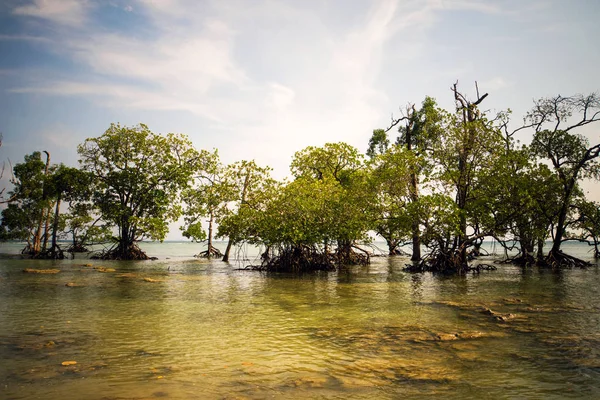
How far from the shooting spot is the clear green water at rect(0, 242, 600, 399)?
474 cm

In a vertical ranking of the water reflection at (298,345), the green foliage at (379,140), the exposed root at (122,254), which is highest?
the green foliage at (379,140)

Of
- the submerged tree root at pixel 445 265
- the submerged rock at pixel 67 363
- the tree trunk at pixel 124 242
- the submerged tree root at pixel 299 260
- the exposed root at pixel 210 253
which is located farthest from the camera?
the exposed root at pixel 210 253

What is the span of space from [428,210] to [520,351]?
50.4 ft

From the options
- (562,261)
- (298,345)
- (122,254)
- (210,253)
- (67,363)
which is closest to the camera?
(67,363)

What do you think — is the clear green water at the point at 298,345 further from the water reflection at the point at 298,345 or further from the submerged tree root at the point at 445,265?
the submerged tree root at the point at 445,265

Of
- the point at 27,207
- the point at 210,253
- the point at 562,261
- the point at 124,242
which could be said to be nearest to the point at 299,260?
the point at 562,261

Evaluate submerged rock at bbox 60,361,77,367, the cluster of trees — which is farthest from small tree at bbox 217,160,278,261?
submerged rock at bbox 60,361,77,367

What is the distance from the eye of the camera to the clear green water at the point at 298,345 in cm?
474

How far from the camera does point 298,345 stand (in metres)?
6.79

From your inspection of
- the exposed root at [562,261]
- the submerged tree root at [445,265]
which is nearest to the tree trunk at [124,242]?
the submerged tree root at [445,265]

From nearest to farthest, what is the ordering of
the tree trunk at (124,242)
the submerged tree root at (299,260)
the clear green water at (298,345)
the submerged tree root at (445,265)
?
the clear green water at (298,345)
the submerged tree root at (445,265)
the submerged tree root at (299,260)
the tree trunk at (124,242)

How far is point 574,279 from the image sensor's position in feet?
59.0

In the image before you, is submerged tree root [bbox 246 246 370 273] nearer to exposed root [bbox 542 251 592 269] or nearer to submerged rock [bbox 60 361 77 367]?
exposed root [bbox 542 251 592 269]

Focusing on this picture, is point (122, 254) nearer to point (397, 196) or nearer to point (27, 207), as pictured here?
point (27, 207)
